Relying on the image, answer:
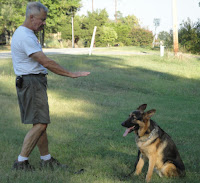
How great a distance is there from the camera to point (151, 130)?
4.72 meters

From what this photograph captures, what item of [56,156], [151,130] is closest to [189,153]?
[151,130]

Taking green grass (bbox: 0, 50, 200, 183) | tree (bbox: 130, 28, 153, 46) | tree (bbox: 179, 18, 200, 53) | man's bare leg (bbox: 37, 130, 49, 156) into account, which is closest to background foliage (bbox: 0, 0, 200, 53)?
tree (bbox: 130, 28, 153, 46)

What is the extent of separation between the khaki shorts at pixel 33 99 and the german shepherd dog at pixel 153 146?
45.2 inches

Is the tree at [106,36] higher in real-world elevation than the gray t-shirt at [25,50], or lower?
higher

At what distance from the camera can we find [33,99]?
4613 mm

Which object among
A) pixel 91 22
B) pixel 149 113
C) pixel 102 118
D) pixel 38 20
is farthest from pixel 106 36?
pixel 149 113

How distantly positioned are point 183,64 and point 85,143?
17.6 metres

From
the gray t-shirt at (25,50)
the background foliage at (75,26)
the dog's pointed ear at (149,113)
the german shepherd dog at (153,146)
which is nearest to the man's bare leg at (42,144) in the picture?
the gray t-shirt at (25,50)

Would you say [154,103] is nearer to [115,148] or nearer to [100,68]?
[115,148]

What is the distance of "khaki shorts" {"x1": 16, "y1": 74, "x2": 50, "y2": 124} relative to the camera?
459cm

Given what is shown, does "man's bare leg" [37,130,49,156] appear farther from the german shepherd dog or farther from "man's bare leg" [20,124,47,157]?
the german shepherd dog

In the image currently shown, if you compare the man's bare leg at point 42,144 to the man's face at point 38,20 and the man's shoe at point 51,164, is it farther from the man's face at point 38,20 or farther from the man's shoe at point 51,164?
the man's face at point 38,20

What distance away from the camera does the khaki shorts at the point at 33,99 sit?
459cm

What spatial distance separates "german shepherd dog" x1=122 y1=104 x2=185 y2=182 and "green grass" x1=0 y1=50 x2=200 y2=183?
0.16m
